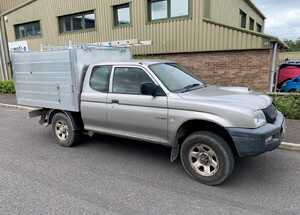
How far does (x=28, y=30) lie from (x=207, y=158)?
17.5 metres

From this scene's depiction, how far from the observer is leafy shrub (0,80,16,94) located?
14372mm

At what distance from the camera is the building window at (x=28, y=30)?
55.2 feet

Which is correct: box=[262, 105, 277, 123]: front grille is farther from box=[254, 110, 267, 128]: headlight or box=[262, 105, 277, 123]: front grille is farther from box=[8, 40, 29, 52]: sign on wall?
box=[8, 40, 29, 52]: sign on wall

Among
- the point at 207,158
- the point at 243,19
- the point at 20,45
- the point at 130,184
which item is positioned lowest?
the point at 130,184

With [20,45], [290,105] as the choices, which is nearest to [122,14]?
[20,45]

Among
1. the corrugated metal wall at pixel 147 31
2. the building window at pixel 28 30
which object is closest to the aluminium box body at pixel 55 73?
the corrugated metal wall at pixel 147 31

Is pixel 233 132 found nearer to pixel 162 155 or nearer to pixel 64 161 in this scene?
pixel 162 155

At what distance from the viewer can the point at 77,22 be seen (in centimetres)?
1468

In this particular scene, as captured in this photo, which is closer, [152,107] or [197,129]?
[197,129]

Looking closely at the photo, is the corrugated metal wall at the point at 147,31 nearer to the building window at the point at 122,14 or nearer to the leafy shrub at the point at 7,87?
the building window at the point at 122,14

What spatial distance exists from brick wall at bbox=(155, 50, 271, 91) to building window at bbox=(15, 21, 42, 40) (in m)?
11.0

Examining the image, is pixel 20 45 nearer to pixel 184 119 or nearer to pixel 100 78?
pixel 100 78

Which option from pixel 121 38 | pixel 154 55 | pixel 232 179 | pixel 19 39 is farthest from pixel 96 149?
pixel 19 39

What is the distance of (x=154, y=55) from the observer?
482 inches
